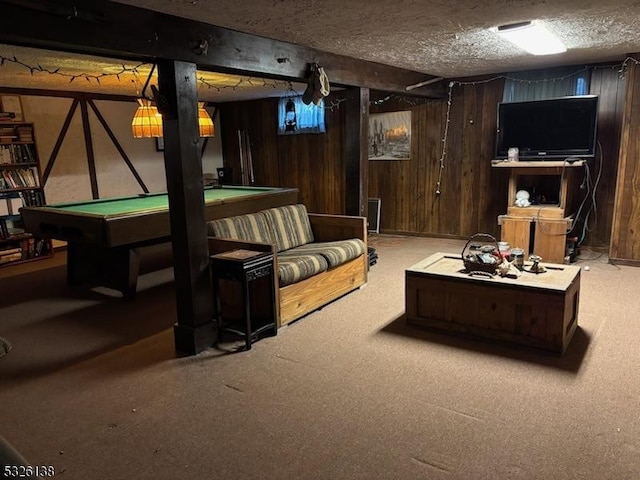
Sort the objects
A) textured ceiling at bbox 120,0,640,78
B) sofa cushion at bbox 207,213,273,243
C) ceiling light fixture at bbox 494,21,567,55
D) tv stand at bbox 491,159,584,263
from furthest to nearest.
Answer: tv stand at bbox 491,159,584,263, sofa cushion at bbox 207,213,273,243, ceiling light fixture at bbox 494,21,567,55, textured ceiling at bbox 120,0,640,78

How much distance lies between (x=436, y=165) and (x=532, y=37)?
9.69 feet

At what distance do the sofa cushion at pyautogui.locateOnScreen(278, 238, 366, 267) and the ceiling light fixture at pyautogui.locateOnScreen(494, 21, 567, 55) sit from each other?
2.04m

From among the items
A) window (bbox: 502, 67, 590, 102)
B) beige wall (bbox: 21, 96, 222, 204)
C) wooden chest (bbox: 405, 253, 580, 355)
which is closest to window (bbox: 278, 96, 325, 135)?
beige wall (bbox: 21, 96, 222, 204)

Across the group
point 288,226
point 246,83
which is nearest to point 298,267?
point 288,226

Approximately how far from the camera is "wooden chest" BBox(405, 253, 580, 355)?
117 inches

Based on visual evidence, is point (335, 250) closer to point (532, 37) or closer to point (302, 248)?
point (302, 248)

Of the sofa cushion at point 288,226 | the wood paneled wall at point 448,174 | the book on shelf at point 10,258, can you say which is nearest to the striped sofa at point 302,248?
the sofa cushion at point 288,226

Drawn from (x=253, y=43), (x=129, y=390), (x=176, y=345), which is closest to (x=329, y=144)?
(x=253, y=43)

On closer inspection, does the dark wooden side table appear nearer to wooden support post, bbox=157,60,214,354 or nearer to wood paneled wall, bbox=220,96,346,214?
wooden support post, bbox=157,60,214,354

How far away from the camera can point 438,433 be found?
2236 mm

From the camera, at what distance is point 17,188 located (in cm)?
586

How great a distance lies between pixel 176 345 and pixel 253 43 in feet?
7.26

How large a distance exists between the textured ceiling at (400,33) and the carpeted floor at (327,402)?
2.13 m

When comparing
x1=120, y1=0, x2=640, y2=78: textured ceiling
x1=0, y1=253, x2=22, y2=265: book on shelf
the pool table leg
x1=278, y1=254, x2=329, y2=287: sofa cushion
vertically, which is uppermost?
x1=120, y1=0, x2=640, y2=78: textured ceiling
